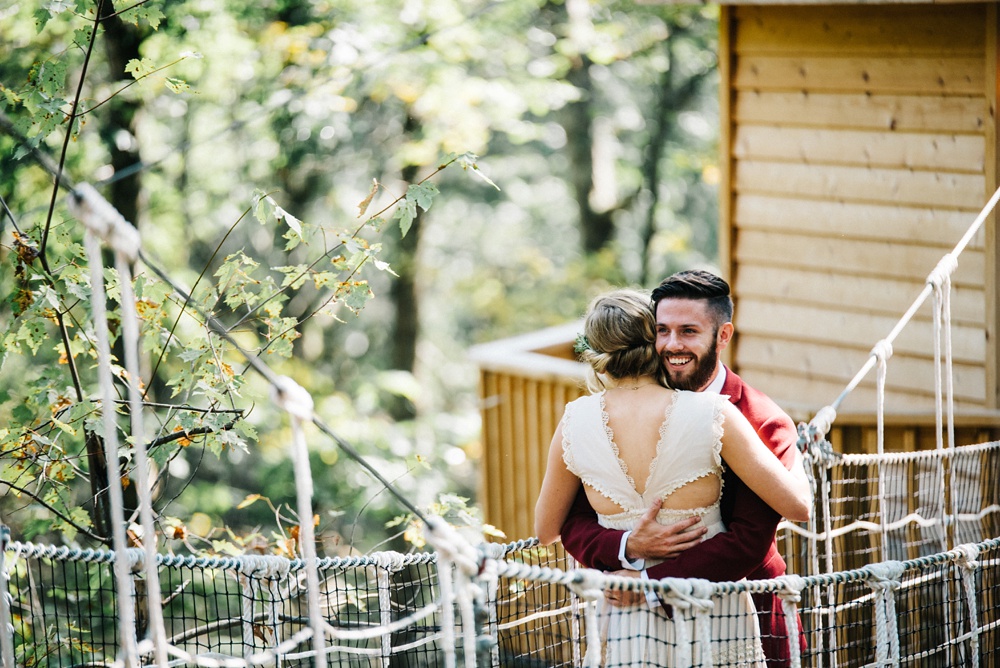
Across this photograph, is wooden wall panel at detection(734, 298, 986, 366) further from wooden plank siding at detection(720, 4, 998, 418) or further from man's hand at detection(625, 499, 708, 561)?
man's hand at detection(625, 499, 708, 561)

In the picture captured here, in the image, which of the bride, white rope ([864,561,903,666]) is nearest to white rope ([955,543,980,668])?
white rope ([864,561,903,666])

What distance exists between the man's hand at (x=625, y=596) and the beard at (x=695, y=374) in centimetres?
38

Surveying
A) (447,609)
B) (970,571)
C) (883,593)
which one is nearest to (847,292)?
(970,571)

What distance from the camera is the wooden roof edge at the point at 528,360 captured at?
4.73 m

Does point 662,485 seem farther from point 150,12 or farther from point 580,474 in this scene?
point 150,12

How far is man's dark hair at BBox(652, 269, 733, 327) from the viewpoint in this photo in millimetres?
2016

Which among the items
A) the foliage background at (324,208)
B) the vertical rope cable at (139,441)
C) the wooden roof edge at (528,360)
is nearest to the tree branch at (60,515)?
the foliage background at (324,208)

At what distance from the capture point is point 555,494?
6.64 ft

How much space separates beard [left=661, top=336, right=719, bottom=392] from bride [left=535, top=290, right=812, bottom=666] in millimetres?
35

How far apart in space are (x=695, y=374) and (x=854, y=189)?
2.64 m

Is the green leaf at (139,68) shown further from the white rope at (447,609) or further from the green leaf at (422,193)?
the white rope at (447,609)

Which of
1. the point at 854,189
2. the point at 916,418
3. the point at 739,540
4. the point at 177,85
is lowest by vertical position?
the point at 739,540

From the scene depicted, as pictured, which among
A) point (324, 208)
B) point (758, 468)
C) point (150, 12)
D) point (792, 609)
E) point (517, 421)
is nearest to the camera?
point (758, 468)

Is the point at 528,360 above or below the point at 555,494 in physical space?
above
